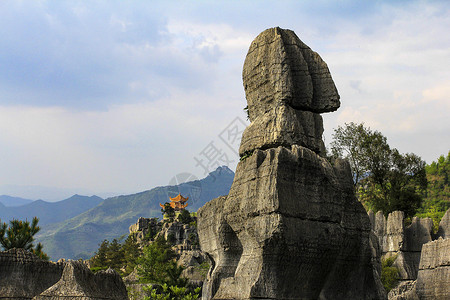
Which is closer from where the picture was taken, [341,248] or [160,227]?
[341,248]

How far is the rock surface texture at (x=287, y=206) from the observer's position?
553 inches

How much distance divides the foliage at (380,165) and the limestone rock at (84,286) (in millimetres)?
29368

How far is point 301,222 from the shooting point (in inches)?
564

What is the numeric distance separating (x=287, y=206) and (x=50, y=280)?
7173mm

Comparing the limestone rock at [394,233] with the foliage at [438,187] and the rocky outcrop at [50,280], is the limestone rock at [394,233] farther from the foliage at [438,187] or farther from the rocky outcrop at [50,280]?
the foliage at [438,187]

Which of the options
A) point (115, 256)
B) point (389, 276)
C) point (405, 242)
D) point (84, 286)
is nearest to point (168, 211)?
point (115, 256)

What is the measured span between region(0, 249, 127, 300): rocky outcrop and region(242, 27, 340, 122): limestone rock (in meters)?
6.33

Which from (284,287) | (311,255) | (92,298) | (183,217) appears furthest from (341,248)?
(183,217)

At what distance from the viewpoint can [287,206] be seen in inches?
554

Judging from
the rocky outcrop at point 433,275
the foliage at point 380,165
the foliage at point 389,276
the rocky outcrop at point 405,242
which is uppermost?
the foliage at point 380,165

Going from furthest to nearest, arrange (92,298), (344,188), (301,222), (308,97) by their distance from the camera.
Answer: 1. (308,97)
2. (344,188)
3. (301,222)
4. (92,298)

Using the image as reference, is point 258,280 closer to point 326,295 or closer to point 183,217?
point 326,295

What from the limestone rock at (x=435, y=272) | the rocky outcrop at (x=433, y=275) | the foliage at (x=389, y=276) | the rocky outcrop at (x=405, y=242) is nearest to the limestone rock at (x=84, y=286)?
the rocky outcrop at (x=433, y=275)

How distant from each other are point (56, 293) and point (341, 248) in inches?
280
